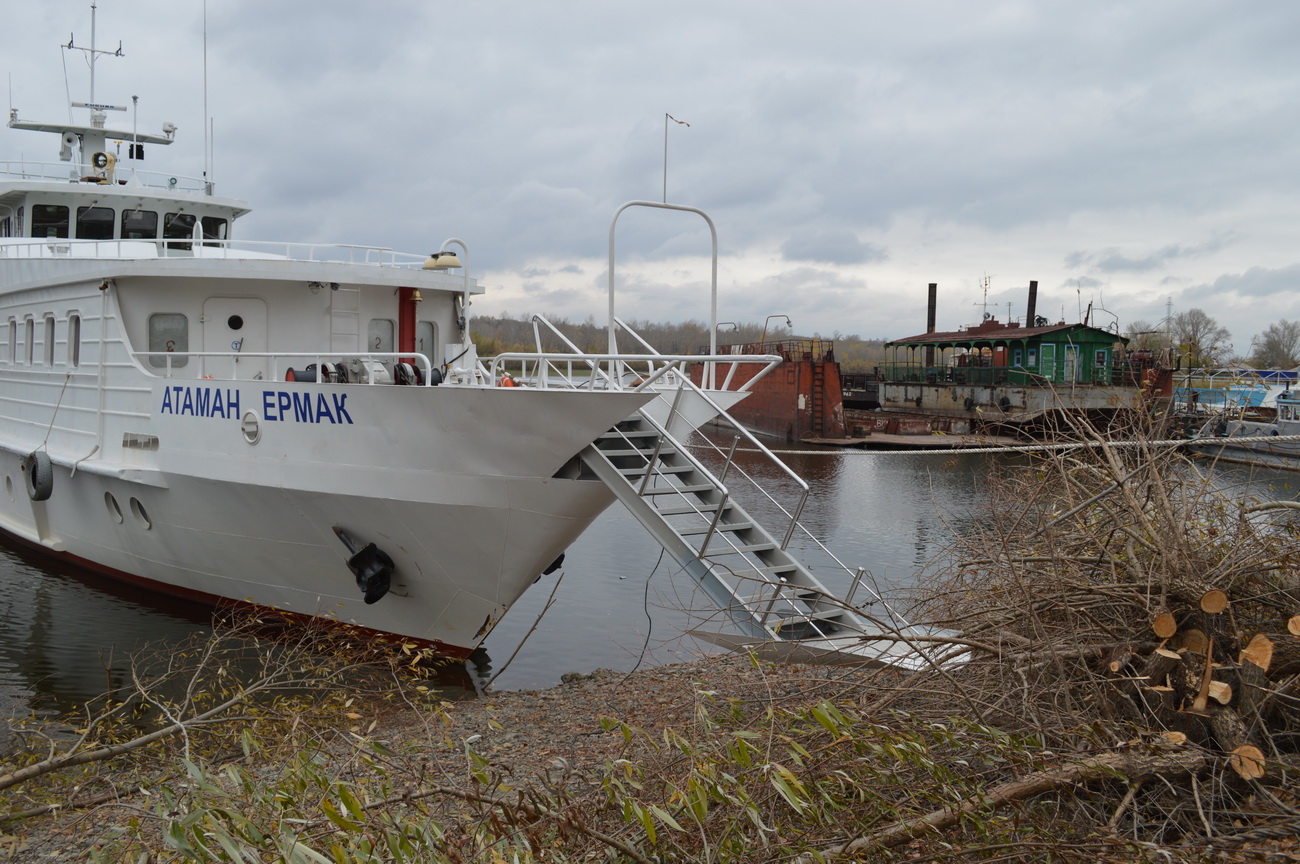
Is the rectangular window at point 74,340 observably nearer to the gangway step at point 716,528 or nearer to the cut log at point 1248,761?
the gangway step at point 716,528

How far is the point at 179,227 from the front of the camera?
14305mm

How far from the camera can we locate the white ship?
754 centimetres

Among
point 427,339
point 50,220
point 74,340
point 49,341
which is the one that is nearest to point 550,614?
point 427,339

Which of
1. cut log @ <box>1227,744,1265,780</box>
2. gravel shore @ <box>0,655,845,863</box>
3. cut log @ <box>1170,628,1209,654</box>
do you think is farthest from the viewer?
gravel shore @ <box>0,655,845,863</box>

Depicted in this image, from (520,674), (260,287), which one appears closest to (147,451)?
(260,287)

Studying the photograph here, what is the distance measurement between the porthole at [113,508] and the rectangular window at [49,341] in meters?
2.08

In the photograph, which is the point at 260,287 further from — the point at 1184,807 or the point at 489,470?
the point at 1184,807

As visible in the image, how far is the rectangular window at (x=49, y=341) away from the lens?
1196 centimetres

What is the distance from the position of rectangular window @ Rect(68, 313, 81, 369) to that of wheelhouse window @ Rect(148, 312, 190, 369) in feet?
4.88

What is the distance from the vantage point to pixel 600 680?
31.0ft

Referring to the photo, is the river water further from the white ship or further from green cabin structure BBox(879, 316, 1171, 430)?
green cabin structure BBox(879, 316, 1171, 430)

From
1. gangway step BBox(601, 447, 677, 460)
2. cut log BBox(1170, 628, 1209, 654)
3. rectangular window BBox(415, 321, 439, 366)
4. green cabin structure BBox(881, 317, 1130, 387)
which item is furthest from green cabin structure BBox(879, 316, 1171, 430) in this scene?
cut log BBox(1170, 628, 1209, 654)

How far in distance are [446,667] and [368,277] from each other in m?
4.29

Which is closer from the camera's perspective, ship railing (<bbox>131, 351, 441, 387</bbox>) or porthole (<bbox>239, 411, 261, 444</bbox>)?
porthole (<bbox>239, 411, 261, 444</bbox>)
